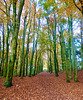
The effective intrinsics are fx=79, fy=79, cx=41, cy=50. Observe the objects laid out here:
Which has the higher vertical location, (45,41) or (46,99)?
(45,41)

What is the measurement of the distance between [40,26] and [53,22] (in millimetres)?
2862

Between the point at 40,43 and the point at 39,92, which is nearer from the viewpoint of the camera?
the point at 39,92

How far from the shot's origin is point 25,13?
12367mm

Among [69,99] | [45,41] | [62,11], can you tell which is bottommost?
[69,99]

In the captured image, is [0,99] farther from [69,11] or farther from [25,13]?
[25,13]

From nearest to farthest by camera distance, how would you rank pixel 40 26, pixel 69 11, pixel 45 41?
1. pixel 69 11
2. pixel 45 41
3. pixel 40 26

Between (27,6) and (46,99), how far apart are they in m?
12.7

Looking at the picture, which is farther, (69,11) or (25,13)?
(25,13)

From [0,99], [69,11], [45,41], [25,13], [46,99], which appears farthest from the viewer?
[45,41]

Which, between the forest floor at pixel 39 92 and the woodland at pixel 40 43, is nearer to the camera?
the forest floor at pixel 39 92

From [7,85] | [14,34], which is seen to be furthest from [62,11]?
[7,85]

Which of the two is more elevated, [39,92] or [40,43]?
[40,43]

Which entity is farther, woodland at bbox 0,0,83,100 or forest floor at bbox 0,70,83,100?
woodland at bbox 0,0,83,100

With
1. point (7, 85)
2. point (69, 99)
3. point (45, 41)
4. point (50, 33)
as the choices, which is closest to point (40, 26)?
point (50, 33)
